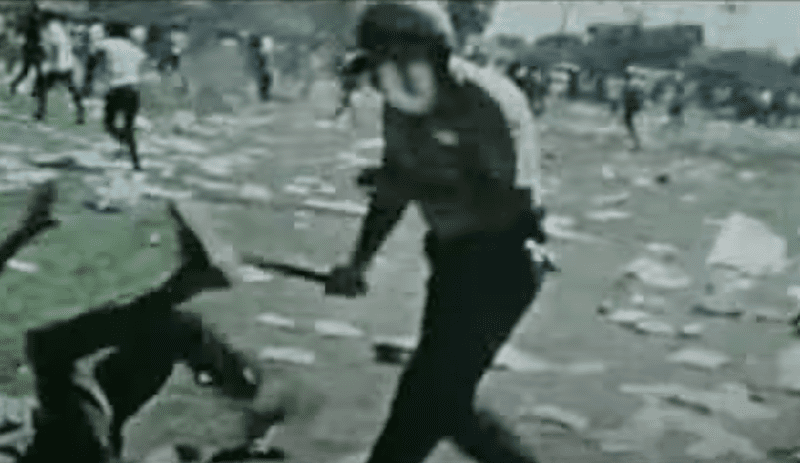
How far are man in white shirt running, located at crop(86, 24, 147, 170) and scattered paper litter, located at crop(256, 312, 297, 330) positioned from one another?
434mm

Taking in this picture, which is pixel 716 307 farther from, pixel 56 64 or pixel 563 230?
pixel 56 64

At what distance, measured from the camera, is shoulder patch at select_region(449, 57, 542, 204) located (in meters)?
1.71

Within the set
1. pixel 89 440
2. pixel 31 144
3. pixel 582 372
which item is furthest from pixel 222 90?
pixel 582 372

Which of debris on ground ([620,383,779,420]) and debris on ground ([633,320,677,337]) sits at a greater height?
debris on ground ([633,320,677,337])

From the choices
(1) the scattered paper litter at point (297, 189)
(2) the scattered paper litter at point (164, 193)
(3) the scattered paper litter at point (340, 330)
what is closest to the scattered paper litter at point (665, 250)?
(3) the scattered paper litter at point (340, 330)

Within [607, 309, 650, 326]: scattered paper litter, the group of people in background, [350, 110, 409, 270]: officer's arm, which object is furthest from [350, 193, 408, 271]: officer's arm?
Answer: [607, 309, 650, 326]: scattered paper litter

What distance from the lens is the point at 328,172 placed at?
6.51ft

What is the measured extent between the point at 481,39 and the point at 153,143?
2.48 feet

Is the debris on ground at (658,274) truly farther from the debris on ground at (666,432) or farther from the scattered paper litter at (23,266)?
the scattered paper litter at (23,266)

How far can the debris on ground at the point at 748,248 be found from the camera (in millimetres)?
1942

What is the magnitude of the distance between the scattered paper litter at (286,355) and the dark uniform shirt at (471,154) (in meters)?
0.41

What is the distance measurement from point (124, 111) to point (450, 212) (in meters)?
0.78

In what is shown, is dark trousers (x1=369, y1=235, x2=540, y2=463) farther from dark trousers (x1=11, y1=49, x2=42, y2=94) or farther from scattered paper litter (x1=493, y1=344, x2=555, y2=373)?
dark trousers (x1=11, y1=49, x2=42, y2=94)

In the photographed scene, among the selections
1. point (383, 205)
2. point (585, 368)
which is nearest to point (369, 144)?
point (383, 205)
